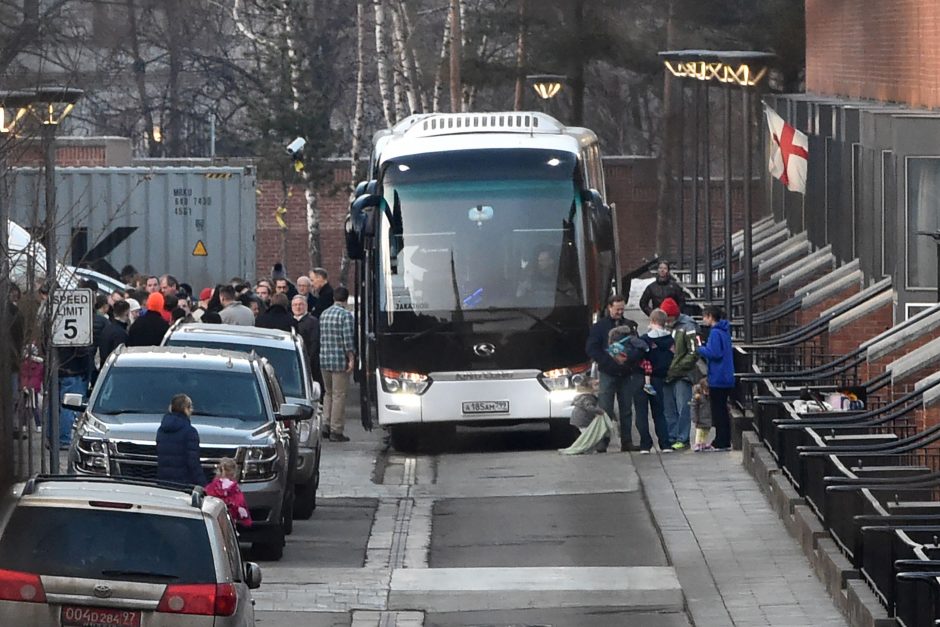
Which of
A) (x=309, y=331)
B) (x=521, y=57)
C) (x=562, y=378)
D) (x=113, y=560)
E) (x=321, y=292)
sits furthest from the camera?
(x=521, y=57)

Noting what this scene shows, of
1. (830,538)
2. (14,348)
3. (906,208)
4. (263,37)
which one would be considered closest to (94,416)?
(14,348)

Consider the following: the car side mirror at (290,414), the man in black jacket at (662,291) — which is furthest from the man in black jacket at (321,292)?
the car side mirror at (290,414)

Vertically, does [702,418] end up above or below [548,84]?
below

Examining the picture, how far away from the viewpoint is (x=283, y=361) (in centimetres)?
2159

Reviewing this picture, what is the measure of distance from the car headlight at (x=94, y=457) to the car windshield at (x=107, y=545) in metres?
6.29

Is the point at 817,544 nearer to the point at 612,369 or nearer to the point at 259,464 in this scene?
the point at 259,464

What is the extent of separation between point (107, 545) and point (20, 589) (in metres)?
0.52

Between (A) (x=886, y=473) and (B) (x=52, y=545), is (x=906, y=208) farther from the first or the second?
(B) (x=52, y=545)

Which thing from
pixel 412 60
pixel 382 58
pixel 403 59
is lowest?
pixel 382 58

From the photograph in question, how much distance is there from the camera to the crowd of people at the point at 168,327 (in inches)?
933

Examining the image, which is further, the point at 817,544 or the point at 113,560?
the point at 817,544

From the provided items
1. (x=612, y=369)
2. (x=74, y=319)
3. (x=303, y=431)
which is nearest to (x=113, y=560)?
(x=303, y=431)

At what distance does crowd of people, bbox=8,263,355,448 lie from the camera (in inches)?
933

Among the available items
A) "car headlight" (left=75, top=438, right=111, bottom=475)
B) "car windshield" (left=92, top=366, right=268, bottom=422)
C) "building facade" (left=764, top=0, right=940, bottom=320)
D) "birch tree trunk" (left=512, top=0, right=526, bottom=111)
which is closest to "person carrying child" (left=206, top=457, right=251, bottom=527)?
"car headlight" (left=75, top=438, right=111, bottom=475)
